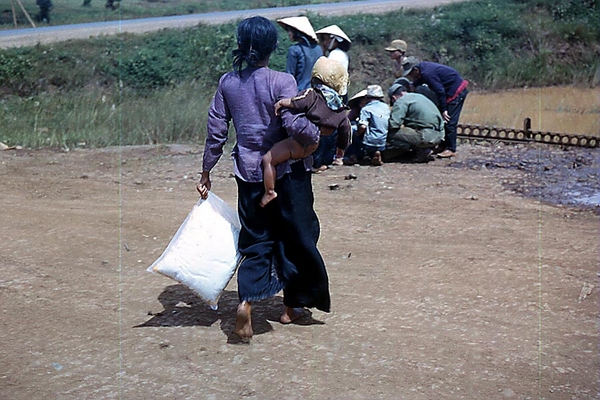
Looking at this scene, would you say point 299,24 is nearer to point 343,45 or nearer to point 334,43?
point 334,43

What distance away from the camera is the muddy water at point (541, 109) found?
1252cm

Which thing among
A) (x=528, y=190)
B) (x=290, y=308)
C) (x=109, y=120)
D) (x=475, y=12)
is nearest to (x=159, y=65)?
(x=109, y=120)

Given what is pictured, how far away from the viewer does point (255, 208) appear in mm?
4223

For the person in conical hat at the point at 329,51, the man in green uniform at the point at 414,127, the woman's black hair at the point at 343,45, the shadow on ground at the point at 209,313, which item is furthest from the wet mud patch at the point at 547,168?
the shadow on ground at the point at 209,313

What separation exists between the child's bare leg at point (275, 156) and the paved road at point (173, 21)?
14.4 metres

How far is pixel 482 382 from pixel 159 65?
46.3ft

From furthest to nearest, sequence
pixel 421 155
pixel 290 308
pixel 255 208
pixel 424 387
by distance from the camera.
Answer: pixel 421 155 < pixel 290 308 < pixel 255 208 < pixel 424 387

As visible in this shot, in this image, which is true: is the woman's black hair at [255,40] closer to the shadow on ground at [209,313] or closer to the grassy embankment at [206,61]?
the shadow on ground at [209,313]

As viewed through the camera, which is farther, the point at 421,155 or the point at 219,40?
the point at 219,40

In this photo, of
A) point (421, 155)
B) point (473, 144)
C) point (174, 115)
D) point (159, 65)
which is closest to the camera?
point (421, 155)

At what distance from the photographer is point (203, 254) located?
4281 millimetres

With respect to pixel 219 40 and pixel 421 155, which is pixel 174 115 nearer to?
pixel 421 155

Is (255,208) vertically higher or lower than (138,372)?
higher

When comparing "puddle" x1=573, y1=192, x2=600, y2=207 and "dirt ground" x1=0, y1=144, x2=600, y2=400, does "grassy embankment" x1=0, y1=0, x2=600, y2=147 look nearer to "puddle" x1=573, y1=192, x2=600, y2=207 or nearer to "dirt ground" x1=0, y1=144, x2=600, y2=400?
"dirt ground" x1=0, y1=144, x2=600, y2=400
